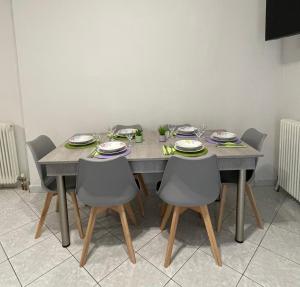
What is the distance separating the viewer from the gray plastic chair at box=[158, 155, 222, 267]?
1.49m

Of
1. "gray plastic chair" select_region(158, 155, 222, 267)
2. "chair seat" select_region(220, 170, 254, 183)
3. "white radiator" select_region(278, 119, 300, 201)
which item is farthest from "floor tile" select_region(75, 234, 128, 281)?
"white radiator" select_region(278, 119, 300, 201)

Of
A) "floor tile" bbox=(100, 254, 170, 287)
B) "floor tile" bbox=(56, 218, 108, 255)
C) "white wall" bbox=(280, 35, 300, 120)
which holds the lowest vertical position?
"floor tile" bbox=(56, 218, 108, 255)

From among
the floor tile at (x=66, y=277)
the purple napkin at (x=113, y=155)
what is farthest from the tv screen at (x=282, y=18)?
the floor tile at (x=66, y=277)

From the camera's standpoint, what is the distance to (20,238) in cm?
199

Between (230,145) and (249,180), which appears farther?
(249,180)

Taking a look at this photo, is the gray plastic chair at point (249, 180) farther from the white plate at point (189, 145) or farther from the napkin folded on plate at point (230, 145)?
the white plate at point (189, 145)

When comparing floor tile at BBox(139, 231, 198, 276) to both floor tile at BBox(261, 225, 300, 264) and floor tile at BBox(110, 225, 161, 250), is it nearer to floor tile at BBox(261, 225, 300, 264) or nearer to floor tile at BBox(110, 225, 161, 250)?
floor tile at BBox(110, 225, 161, 250)

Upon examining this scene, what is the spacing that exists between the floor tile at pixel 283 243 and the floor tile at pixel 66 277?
1.36 meters

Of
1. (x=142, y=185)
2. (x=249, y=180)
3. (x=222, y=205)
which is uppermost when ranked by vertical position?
(x=249, y=180)

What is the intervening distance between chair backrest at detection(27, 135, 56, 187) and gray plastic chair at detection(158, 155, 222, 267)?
3.25 feet

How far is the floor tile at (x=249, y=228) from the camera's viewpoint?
1913 millimetres

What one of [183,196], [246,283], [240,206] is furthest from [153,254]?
[240,206]

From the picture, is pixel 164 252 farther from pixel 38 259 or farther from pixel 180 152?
pixel 38 259

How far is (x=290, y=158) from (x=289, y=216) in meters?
0.57
